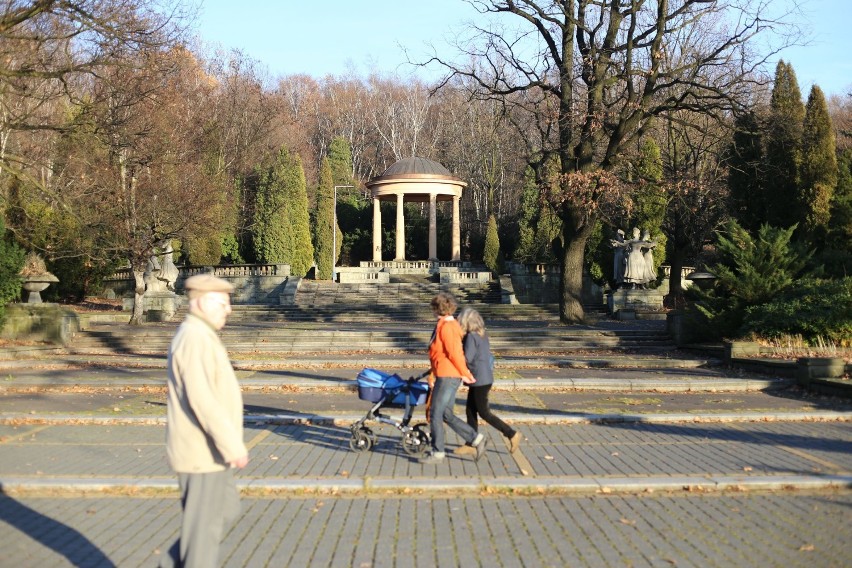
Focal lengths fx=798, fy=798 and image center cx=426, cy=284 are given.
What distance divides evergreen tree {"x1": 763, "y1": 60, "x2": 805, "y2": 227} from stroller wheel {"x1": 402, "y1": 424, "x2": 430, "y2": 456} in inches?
821

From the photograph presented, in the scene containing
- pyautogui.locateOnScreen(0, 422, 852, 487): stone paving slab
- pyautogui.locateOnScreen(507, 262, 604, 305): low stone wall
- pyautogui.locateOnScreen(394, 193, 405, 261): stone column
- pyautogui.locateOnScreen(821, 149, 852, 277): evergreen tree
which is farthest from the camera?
pyautogui.locateOnScreen(394, 193, 405, 261): stone column

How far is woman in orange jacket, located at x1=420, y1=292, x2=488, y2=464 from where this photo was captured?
7.95m

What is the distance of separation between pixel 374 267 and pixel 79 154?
2429cm

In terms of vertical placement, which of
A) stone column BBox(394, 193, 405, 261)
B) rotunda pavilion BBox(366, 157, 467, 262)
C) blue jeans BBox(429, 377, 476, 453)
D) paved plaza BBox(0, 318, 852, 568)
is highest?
rotunda pavilion BBox(366, 157, 467, 262)

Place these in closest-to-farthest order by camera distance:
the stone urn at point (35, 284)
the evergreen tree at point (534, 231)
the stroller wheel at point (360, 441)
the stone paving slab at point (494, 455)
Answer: the stone paving slab at point (494, 455), the stroller wheel at point (360, 441), the stone urn at point (35, 284), the evergreen tree at point (534, 231)

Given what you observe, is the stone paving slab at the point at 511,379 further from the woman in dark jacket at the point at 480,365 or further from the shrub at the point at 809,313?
the woman in dark jacket at the point at 480,365

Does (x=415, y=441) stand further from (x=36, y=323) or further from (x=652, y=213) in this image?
(x=652, y=213)

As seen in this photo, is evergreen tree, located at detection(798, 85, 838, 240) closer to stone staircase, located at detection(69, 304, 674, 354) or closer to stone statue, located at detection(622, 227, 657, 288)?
stone statue, located at detection(622, 227, 657, 288)

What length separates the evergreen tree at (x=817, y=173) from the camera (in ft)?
82.4

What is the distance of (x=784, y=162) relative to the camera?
26.5 meters

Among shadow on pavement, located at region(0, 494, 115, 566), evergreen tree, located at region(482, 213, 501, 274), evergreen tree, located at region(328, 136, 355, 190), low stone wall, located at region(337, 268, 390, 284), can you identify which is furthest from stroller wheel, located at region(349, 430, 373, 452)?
evergreen tree, located at region(328, 136, 355, 190)

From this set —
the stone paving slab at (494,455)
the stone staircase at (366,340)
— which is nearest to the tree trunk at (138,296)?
the stone staircase at (366,340)

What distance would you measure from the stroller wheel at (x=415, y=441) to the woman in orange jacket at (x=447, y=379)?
133mm

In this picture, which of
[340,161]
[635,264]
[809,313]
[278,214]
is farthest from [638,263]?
[340,161]
